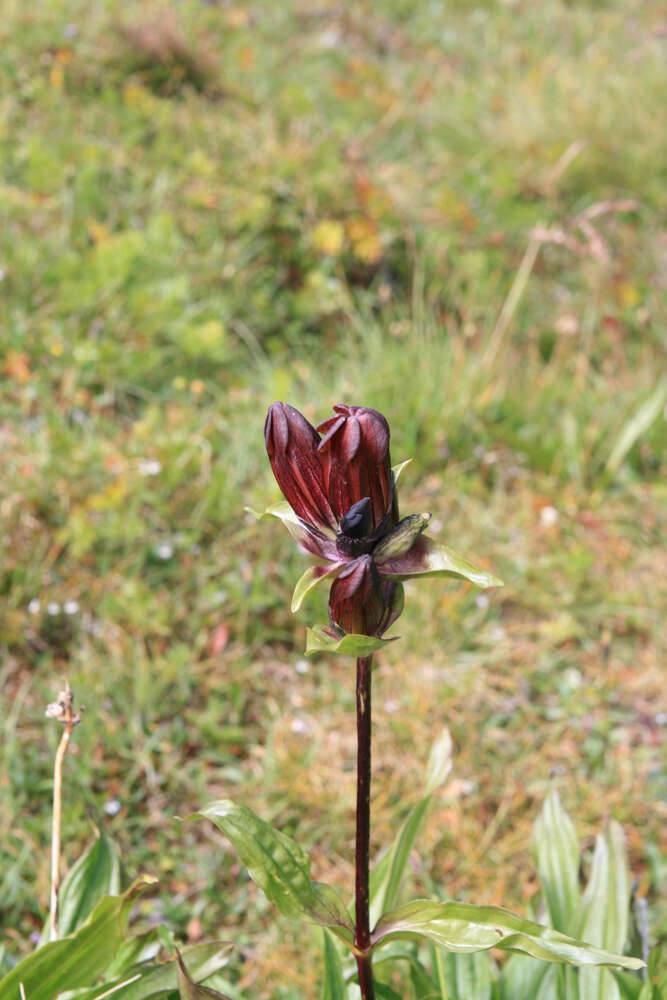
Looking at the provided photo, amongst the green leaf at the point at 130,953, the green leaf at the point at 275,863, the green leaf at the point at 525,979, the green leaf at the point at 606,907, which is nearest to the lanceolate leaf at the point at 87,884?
the green leaf at the point at 130,953

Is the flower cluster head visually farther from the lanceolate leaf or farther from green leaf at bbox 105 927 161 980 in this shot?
the lanceolate leaf

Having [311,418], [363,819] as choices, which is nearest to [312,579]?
[363,819]

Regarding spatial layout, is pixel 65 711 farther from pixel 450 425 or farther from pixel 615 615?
pixel 450 425

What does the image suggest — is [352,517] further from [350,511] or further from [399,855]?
[399,855]

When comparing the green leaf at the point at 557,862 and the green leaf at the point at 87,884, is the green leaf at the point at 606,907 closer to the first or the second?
the green leaf at the point at 557,862

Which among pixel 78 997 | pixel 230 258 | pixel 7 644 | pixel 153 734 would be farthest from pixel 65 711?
pixel 230 258

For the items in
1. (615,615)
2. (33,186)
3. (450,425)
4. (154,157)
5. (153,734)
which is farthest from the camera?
(154,157)

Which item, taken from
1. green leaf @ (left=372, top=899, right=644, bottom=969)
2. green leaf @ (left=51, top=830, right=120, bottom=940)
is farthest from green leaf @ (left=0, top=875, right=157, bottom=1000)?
green leaf @ (left=372, top=899, right=644, bottom=969)
